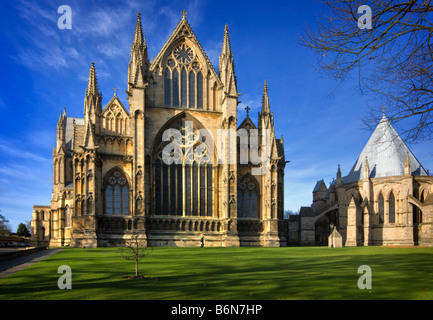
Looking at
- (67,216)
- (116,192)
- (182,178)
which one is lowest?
(67,216)

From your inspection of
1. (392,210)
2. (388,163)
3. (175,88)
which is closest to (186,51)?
(175,88)

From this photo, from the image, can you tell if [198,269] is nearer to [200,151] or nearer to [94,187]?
[94,187]

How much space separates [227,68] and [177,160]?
11.1 m

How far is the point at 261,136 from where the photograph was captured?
41750 millimetres

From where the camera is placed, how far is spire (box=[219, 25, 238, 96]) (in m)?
40.4

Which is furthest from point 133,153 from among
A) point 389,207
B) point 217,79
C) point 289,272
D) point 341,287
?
point 389,207

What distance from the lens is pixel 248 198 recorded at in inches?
1620

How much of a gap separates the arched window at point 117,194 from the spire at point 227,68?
13789 mm

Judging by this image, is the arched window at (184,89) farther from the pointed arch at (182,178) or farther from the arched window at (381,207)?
the arched window at (381,207)

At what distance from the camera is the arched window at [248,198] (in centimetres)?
4081

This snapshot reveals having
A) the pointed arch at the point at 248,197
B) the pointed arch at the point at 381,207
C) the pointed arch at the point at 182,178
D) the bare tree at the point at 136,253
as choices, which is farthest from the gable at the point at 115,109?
the pointed arch at the point at 381,207

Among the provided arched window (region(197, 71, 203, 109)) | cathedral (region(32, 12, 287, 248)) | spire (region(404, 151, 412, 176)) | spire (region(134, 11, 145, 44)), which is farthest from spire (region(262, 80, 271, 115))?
spire (region(404, 151, 412, 176))

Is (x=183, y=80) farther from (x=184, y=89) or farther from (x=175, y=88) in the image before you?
(x=175, y=88)
